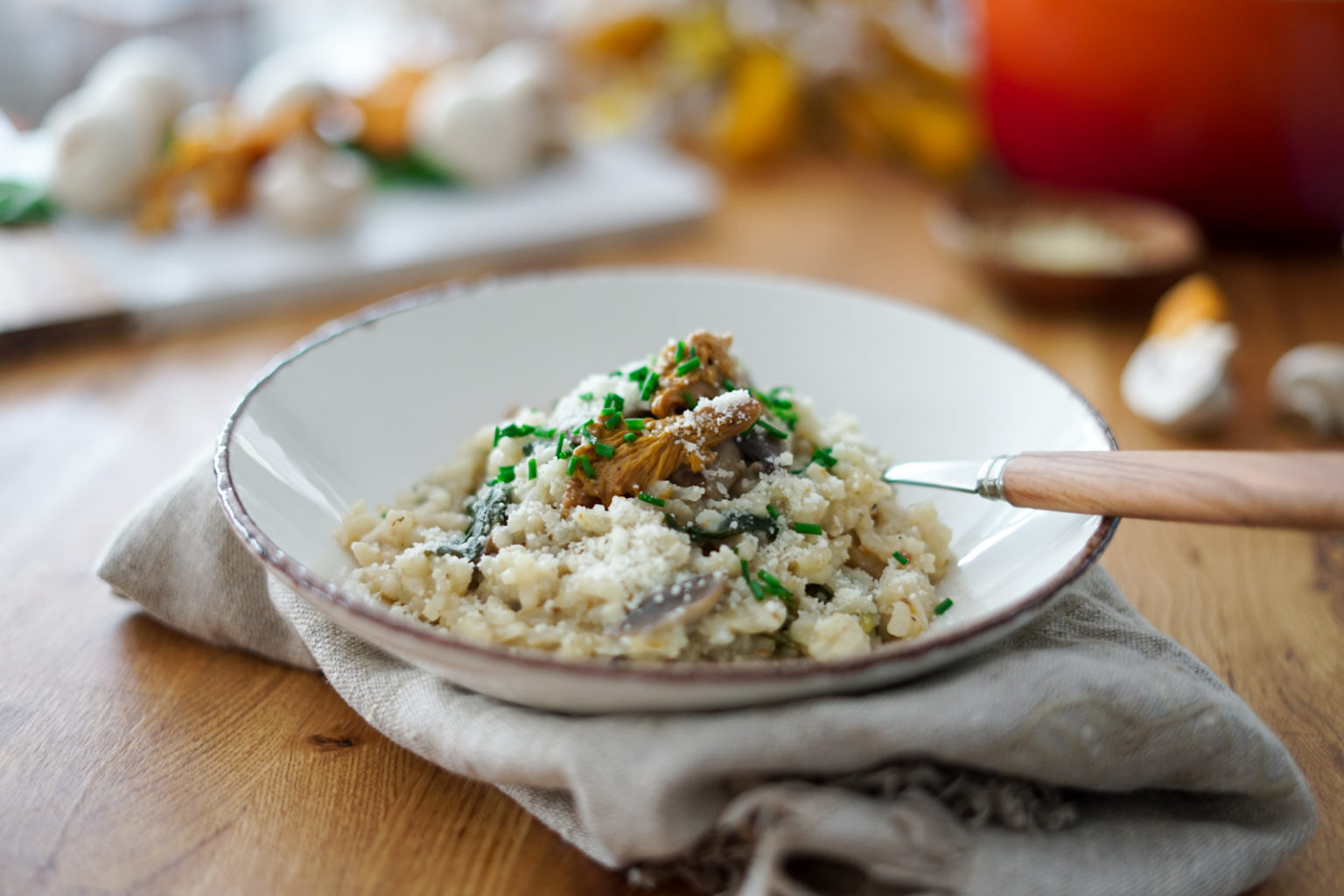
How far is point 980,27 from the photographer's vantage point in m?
3.39

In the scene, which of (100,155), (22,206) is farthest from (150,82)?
(22,206)

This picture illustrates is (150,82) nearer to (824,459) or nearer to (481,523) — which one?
(481,523)

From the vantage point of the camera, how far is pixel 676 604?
1.35m

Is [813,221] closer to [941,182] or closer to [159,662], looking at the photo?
[941,182]

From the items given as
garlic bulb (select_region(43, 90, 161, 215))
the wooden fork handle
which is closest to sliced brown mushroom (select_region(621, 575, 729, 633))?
the wooden fork handle

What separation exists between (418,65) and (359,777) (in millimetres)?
2972

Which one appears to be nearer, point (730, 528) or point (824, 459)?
point (730, 528)

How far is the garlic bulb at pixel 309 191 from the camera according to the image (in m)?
3.17

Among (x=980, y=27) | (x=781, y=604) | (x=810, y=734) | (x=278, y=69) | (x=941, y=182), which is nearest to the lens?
(x=810, y=734)

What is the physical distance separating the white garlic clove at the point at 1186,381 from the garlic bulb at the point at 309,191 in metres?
2.20

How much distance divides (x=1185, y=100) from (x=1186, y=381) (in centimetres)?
106

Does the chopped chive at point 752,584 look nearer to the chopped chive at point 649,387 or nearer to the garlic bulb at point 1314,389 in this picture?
the chopped chive at point 649,387

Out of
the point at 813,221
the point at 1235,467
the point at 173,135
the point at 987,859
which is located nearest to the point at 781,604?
the point at 987,859

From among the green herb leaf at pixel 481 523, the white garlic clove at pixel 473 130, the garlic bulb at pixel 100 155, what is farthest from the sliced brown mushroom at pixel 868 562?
the garlic bulb at pixel 100 155
